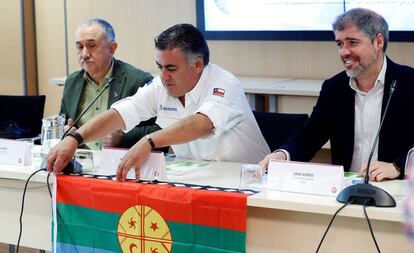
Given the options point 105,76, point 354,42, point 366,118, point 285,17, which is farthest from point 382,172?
point 285,17

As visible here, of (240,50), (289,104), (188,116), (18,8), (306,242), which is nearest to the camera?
(306,242)

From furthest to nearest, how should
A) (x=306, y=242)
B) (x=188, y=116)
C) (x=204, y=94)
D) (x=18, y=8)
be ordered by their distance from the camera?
(x=18, y=8)
(x=204, y=94)
(x=188, y=116)
(x=306, y=242)

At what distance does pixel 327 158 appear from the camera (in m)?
4.75

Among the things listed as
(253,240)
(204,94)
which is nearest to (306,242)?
(253,240)

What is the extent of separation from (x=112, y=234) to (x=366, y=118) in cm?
104

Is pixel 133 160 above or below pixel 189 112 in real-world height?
below

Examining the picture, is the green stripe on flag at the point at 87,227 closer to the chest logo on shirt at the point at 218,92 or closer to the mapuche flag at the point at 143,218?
the mapuche flag at the point at 143,218

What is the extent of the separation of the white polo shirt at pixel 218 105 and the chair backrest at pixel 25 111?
58.3 inches

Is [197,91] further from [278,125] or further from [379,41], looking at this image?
[379,41]

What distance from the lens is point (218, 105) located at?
2.80 m

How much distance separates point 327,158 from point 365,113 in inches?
80.7

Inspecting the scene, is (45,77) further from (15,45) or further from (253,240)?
(253,240)

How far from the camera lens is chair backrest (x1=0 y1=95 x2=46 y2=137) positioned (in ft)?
→ 14.2

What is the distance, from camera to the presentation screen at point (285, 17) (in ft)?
14.2
